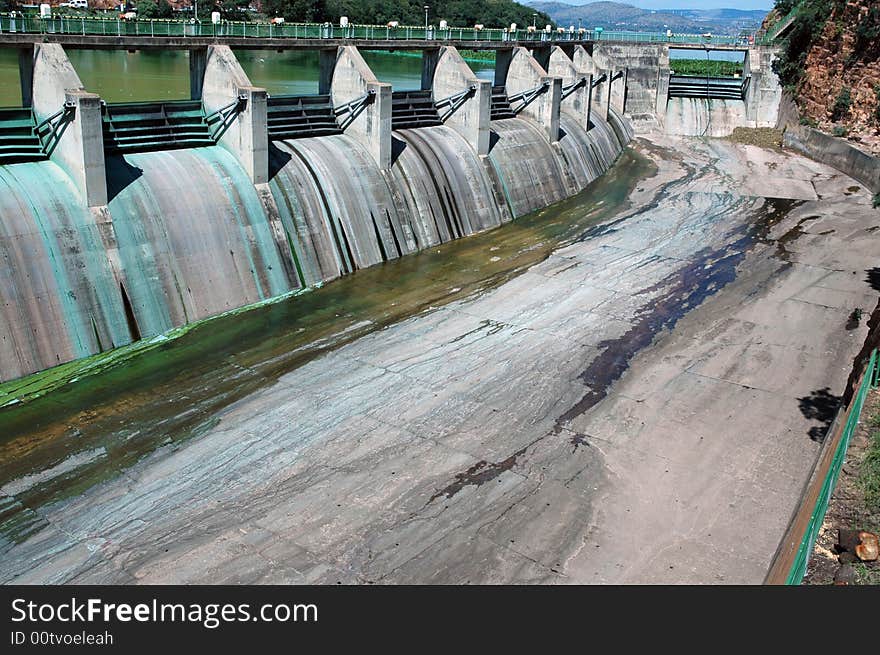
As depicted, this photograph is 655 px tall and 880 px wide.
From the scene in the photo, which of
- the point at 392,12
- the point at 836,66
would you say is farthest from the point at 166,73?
the point at 836,66

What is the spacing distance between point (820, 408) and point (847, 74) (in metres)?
33.3

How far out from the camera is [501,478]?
52.7 ft

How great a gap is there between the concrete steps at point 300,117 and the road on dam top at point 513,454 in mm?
8347

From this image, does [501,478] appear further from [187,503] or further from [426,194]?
[426,194]

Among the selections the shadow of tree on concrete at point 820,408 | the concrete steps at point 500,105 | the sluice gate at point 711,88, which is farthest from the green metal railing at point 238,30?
the shadow of tree on concrete at point 820,408

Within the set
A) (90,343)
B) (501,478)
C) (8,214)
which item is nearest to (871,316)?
(501,478)

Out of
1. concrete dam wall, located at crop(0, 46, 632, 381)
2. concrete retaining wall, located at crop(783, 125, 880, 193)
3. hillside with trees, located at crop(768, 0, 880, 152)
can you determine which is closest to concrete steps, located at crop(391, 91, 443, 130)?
concrete dam wall, located at crop(0, 46, 632, 381)

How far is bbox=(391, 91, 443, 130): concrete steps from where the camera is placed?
107 feet

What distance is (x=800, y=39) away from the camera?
49.3m

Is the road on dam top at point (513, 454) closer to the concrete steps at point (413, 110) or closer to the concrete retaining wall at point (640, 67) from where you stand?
the concrete steps at point (413, 110)

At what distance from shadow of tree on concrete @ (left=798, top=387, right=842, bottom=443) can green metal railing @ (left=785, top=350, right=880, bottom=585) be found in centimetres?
219

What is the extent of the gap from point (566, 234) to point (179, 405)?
17.9m

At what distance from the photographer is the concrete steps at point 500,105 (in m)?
38.2

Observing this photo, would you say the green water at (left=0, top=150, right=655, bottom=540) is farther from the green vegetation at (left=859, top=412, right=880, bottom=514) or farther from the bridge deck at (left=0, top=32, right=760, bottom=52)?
the green vegetation at (left=859, top=412, right=880, bottom=514)
